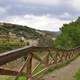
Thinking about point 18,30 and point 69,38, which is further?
point 18,30

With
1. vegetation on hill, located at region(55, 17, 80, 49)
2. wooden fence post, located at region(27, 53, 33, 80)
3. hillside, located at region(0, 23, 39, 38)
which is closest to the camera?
wooden fence post, located at region(27, 53, 33, 80)

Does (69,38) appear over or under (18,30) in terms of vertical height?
under

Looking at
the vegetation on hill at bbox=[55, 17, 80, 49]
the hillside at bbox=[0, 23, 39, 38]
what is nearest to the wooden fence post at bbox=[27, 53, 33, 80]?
the vegetation on hill at bbox=[55, 17, 80, 49]

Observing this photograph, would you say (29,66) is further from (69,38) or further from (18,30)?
(18,30)

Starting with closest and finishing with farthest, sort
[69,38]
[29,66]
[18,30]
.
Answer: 1. [29,66]
2. [69,38]
3. [18,30]

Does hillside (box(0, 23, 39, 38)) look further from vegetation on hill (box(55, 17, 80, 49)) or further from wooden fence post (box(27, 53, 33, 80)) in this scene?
wooden fence post (box(27, 53, 33, 80))

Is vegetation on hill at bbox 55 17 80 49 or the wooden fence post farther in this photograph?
vegetation on hill at bbox 55 17 80 49

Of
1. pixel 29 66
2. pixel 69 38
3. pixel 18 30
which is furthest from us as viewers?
pixel 18 30

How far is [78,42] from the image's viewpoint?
Answer: 45.5 meters

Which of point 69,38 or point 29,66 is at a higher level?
point 29,66

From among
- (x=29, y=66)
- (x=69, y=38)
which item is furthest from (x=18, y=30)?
(x=29, y=66)

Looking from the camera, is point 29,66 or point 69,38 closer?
point 29,66

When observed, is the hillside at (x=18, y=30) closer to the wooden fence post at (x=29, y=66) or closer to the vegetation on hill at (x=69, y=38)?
the vegetation on hill at (x=69, y=38)

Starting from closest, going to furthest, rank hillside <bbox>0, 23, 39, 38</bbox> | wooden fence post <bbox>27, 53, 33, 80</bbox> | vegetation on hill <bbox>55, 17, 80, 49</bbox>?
wooden fence post <bbox>27, 53, 33, 80</bbox> → vegetation on hill <bbox>55, 17, 80, 49</bbox> → hillside <bbox>0, 23, 39, 38</bbox>
